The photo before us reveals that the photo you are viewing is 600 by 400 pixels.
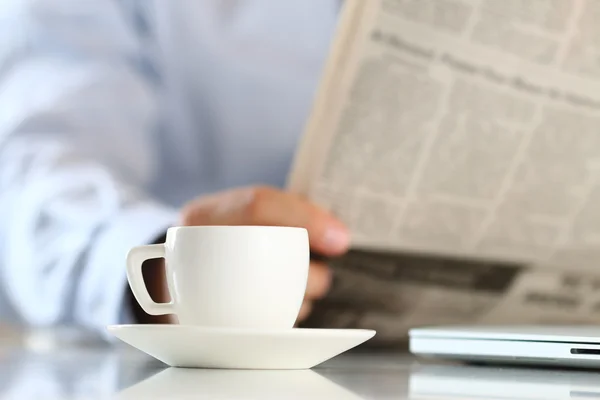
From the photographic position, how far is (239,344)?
34cm

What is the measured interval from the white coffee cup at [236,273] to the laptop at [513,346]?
111 millimetres

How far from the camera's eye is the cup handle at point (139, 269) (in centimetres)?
41

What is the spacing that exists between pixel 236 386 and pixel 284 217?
0.36 meters

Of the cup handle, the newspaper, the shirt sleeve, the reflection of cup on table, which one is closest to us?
the reflection of cup on table

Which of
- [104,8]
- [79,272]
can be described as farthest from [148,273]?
[104,8]

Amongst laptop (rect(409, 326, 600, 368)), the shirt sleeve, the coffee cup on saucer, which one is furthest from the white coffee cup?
the shirt sleeve

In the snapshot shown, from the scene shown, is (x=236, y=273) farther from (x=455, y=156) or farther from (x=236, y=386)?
(x=455, y=156)

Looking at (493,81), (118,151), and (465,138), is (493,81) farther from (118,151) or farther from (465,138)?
(118,151)

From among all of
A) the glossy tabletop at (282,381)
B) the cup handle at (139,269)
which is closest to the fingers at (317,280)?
the glossy tabletop at (282,381)

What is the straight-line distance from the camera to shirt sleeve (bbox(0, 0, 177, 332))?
2.61ft

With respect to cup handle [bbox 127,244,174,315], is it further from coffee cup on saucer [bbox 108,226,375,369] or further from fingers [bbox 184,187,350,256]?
fingers [bbox 184,187,350,256]

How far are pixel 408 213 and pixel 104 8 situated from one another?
0.60 meters

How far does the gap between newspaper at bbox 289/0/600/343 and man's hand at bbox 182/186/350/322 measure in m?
0.02

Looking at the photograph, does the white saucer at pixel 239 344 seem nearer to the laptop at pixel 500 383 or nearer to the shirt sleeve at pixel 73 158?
the laptop at pixel 500 383
